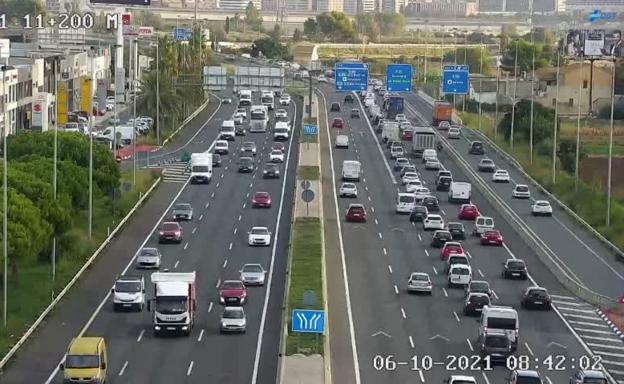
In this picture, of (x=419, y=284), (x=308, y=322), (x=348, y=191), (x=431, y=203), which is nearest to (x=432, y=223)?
(x=431, y=203)

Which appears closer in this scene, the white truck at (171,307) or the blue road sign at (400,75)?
the white truck at (171,307)

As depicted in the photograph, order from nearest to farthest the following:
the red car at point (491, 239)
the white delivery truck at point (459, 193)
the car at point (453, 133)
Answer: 1. the red car at point (491, 239)
2. the white delivery truck at point (459, 193)
3. the car at point (453, 133)

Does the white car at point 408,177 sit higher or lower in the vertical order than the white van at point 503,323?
lower

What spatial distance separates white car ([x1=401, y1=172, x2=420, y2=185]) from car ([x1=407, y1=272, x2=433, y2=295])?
29.3 meters

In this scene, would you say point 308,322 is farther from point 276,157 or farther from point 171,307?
point 276,157

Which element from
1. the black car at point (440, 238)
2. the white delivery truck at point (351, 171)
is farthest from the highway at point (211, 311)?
the black car at point (440, 238)

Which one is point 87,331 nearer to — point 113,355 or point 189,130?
point 113,355

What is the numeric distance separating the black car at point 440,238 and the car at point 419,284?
1009 centimetres

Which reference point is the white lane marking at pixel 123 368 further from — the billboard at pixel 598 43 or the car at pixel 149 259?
the billboard at pixel 598 43

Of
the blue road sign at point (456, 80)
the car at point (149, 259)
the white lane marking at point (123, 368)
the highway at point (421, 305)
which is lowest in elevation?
the highway at point (421, 305)

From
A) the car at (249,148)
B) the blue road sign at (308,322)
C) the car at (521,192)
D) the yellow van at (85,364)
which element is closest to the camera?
the yellow van at (85,364)

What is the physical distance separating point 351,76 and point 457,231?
95.4ft

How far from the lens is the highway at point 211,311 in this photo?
39.2 m

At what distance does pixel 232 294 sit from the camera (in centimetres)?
4838
